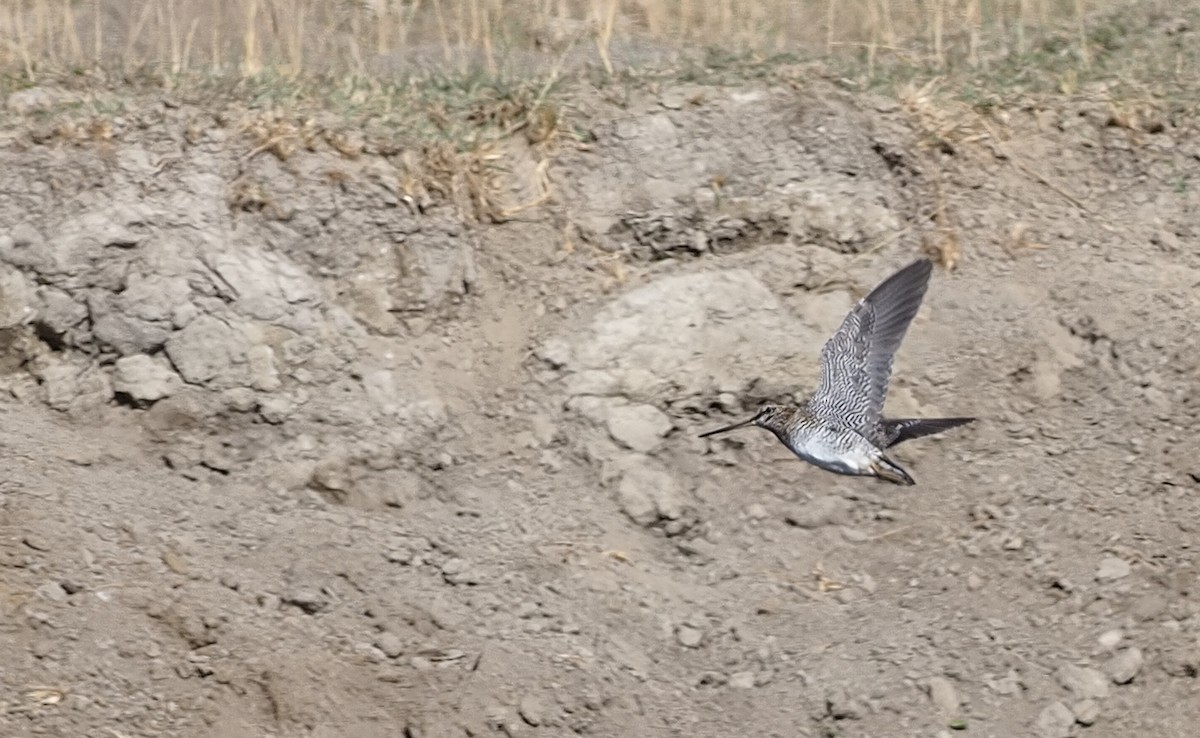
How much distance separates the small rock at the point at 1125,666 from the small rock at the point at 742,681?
3.86 ft

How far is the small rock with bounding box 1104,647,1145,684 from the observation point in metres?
5.58

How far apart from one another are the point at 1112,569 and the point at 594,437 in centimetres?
186

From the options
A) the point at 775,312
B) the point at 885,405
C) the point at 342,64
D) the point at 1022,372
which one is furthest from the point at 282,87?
the point at 1022,372

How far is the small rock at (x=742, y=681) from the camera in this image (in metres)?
5.54

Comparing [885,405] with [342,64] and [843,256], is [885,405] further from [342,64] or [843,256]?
[342,64]

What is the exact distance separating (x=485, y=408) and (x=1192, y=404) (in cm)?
262

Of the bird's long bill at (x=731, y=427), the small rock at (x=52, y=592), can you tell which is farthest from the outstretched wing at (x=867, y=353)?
the small rock at (x=52, y=592)

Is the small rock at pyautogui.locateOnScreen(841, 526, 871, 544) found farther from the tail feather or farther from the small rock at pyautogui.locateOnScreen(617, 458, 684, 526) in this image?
the small rock at pyautogui.locateOnScreen(617, 458, 684, 526)

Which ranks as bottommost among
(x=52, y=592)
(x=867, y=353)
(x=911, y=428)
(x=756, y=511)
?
(x=756, y=511)

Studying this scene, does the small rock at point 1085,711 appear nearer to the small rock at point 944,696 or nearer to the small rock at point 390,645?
the small rock at point 944,696

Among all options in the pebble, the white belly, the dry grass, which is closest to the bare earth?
the pebble

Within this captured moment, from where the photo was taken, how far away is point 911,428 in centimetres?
581

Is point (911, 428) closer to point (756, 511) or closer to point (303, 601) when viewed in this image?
point (756, 511)

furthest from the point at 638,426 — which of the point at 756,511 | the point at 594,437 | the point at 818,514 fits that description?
the point at 818,514
